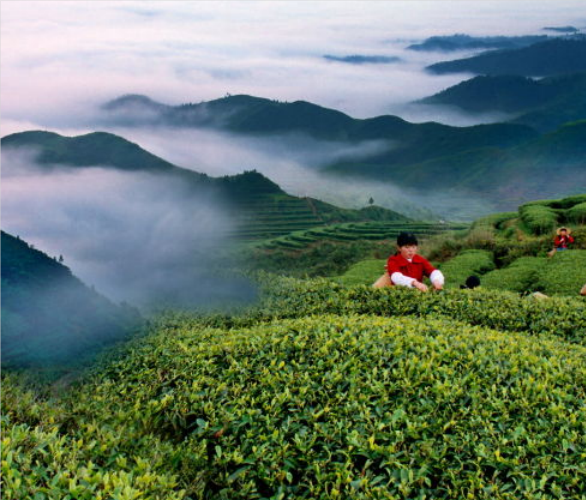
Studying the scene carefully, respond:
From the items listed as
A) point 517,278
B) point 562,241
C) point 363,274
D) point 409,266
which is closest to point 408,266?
point 409,266

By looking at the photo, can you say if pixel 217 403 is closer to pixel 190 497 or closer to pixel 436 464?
pixel 190 497

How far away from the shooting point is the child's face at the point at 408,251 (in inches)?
371

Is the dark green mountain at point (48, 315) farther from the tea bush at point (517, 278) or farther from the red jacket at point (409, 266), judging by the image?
the tea bush at point (517, 278)

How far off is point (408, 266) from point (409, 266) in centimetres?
2

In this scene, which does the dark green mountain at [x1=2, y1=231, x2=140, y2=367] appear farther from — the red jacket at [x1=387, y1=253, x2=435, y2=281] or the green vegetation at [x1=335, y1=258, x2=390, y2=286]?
the green vegetation at [x1=335, y1=258, x2=390, y2=286]

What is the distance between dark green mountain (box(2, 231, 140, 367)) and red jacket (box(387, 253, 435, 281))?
448cm

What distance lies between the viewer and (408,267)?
967 centimetres

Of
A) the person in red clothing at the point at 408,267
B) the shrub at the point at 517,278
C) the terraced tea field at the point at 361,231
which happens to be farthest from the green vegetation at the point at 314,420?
the terraced tea field at the point at 361,231

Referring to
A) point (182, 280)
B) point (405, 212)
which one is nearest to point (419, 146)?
point (405, 212)

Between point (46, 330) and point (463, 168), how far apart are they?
51.1 m

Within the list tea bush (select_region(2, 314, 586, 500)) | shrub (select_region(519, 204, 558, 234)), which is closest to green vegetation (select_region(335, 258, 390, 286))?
tea bush (select_region(2, 314, 586, 500))

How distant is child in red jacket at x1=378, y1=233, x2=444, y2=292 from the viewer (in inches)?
369

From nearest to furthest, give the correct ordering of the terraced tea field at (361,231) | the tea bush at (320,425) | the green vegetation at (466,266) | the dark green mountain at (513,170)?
the tea bush at (320,425) → the green vegetation at (466,266) → the terraced tea field at (361,231) → the dark green mountain at (513,170)

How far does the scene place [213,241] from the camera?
1864cm
